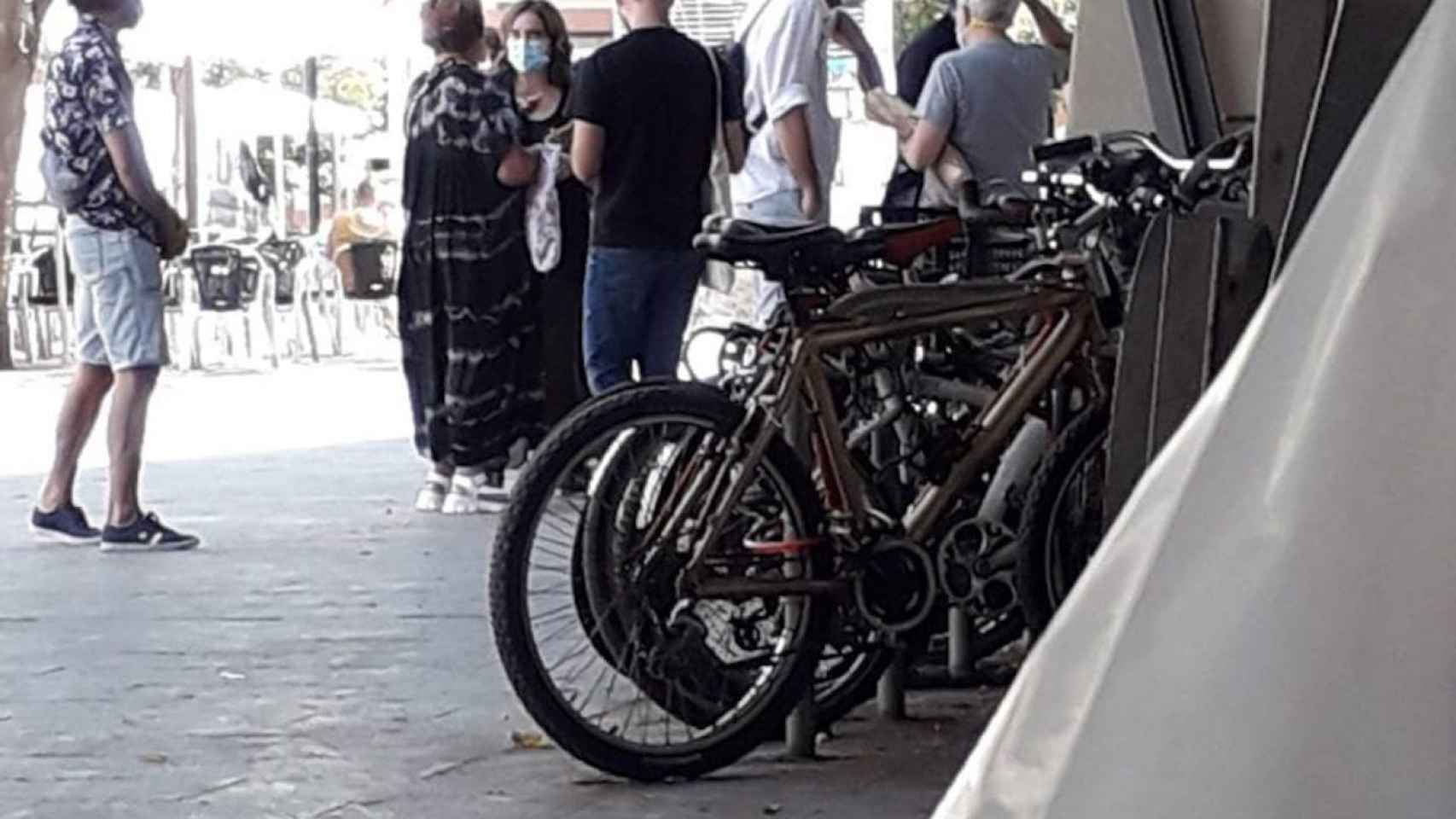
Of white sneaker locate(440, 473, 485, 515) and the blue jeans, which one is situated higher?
the blue jeans

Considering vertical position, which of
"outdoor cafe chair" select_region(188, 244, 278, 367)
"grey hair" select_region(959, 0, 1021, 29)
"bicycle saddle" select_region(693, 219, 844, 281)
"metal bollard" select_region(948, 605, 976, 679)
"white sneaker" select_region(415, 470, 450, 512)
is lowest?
"outdoor cafe chair" select_region(188, 244, 278, 367)

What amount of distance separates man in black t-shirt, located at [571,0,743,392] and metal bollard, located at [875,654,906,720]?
8.76 feet

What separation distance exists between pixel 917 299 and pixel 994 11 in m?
2.91

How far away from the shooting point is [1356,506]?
4.91 ft

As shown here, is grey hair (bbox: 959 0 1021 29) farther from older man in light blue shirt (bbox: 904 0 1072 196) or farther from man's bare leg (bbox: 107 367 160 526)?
man's bare leg (bbox: 107 367 160 526)

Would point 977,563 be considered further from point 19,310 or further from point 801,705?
point 19,310

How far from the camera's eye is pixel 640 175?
8.74m

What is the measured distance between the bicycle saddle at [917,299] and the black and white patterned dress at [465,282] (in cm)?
469

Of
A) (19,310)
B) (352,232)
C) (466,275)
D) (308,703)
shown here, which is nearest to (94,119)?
(466,275)

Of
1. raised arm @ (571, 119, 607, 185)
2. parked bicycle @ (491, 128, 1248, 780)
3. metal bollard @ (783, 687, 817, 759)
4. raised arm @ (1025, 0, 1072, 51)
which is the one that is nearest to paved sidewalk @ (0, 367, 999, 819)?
metal bollard @ (783, 687, 817, 759)

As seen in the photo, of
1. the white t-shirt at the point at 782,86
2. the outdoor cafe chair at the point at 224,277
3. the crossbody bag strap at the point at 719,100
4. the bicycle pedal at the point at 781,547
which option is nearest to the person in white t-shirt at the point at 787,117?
the white t-shirt at the point at 782,86

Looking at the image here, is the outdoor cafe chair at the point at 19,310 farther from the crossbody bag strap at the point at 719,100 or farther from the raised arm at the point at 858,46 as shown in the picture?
the crossbody bag strap at the point at 719,100

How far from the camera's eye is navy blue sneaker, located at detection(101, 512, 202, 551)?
969 cm

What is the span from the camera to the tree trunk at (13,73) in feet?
58.2
